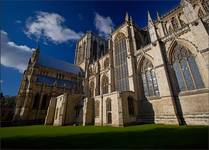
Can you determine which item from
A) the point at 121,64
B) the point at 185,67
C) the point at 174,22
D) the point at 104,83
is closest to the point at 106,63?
the point at 104,83

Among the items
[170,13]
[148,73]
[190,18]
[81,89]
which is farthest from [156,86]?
[81,89]

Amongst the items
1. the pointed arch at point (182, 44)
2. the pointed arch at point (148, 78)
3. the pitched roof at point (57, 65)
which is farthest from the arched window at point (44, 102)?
the pointed arch at point (182, 44)

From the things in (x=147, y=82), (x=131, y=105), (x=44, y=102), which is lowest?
(x=131, y=105)

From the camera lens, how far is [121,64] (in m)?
27.9

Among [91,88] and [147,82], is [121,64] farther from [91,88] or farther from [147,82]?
[91,88]

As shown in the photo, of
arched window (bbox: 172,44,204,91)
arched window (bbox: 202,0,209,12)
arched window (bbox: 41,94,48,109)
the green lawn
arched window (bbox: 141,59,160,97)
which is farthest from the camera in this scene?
arched window (bbox: 41,94,48,109)

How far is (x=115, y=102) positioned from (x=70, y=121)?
38.7 feet

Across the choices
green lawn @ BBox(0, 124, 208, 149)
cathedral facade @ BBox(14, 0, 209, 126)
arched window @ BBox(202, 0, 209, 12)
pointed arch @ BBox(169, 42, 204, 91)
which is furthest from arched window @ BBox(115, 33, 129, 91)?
green lawn @ BBox(0, 124, 208, 149)

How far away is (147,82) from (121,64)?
790cm

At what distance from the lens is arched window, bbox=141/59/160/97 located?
20638mm

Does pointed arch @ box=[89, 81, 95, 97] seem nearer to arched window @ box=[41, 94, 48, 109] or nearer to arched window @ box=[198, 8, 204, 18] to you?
arched window @ box=[41, 94, 48, 109]

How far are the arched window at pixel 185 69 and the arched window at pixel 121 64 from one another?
9.54 meters

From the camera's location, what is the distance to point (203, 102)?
14.8 meters

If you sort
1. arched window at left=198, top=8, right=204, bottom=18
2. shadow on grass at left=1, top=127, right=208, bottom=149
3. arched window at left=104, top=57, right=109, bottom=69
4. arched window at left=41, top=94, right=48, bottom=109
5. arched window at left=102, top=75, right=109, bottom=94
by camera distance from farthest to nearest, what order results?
arched window at left=104, top=57, right=109, bottom=69 → arched window at left=41, top=94, right=48, bottom=109 → arched window at left=102, top=75, right=109, bottom=94 → arched window at left=198, top=8, right=204, bottom=18 → shadow on grass at left=1, top=127, right=208, bottom=149
